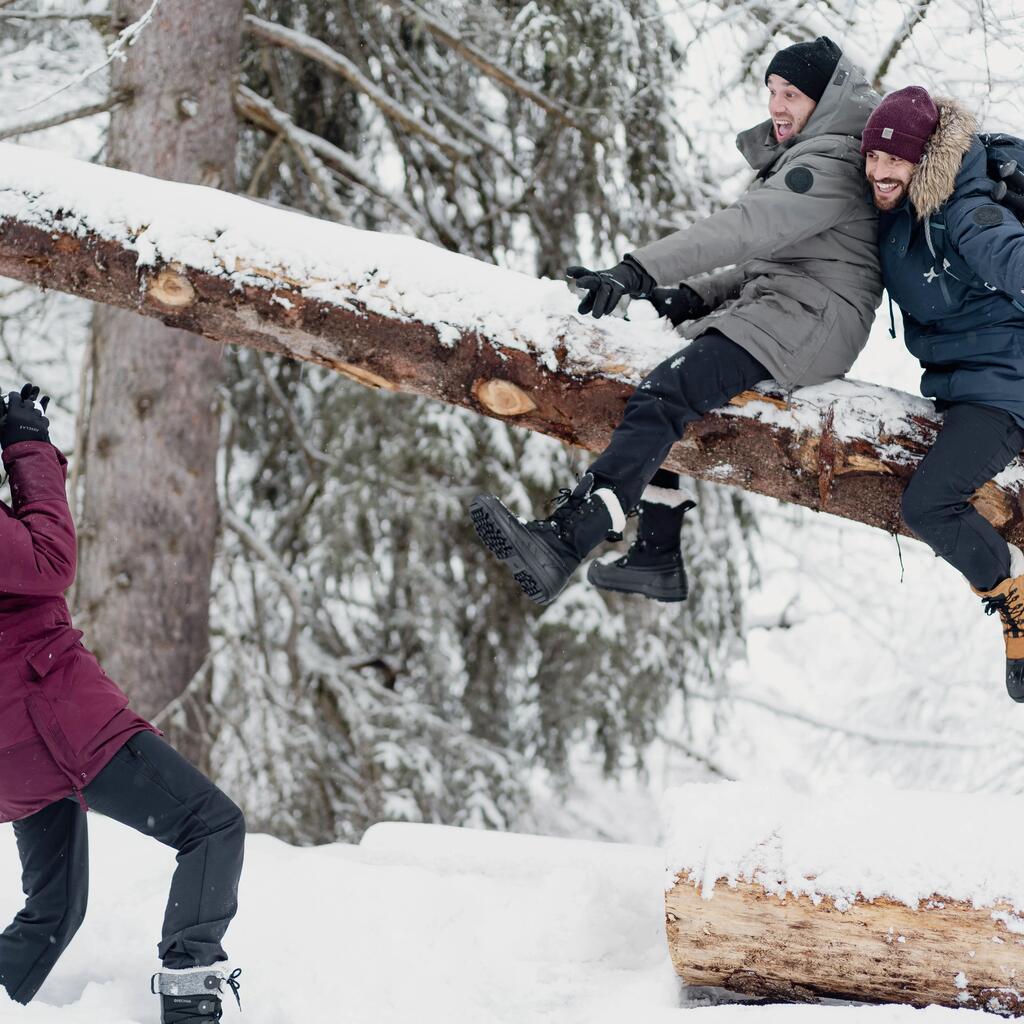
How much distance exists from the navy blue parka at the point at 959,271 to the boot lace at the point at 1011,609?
557 millimetres

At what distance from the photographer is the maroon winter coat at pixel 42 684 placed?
2441 mm

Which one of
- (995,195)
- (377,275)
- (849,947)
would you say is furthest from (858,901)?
(377,275)

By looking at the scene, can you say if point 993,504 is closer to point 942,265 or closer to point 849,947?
point 942,265

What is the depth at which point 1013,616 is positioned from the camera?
131 inches

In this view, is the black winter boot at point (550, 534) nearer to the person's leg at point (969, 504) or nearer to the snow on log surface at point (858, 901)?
the snow on log surface at point (858, 901)

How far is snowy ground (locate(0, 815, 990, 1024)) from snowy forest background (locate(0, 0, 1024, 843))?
6.90ft

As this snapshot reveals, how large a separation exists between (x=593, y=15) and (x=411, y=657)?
379 cm

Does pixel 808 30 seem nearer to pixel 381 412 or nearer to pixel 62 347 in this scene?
pixel 381 412

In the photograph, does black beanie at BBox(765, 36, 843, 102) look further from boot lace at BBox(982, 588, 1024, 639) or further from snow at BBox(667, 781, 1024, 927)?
snow at BBox(667, 781, 1024, 927)

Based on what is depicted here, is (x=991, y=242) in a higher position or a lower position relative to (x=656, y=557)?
higher

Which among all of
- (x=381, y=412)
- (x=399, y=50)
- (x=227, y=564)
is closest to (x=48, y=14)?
(x=399, y=50)

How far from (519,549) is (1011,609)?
1559 mm

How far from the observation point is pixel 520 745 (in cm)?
670

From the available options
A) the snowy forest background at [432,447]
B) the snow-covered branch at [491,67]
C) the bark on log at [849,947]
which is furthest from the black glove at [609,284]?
the snow-covered branch at [491,67]
